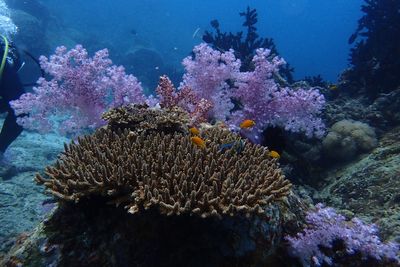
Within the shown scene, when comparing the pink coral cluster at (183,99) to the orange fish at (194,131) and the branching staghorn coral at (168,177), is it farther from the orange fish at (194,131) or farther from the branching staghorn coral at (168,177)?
the branching staghorn coral at (168,177)

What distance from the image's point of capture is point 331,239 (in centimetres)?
381

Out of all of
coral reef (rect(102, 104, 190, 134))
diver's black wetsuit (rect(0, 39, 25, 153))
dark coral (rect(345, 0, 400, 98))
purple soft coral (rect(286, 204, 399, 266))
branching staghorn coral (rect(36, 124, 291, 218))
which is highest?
dark coral (rect(345, 0, 400, 98))

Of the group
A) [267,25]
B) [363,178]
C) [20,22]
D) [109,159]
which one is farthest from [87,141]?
[267,25]

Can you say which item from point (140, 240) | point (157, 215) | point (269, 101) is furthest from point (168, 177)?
point (269, 101)

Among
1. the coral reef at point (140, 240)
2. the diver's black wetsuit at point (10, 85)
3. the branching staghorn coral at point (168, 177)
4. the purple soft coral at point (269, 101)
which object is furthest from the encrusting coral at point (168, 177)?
the diver's black wetsuit at point (10, 85)

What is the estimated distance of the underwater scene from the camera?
311 centimetres

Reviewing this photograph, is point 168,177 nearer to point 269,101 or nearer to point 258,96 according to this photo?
point 258,96

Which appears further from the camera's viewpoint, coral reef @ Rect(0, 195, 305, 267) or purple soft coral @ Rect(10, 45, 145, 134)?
purple soft coral @ Rect(10, 45, 145, 134)

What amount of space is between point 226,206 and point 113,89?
407 centimetres

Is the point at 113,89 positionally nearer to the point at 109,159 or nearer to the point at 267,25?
the point at 109,159

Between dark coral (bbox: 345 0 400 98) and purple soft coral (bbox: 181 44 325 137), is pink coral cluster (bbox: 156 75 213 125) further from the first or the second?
dark coral (bbox: 345 0 400 98)

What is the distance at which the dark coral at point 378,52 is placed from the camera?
374 inches

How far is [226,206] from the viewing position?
3014 millimetres

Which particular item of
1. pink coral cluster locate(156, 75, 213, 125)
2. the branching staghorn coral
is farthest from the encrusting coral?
pink coral cluster locate(156, 75, 213, 125)
